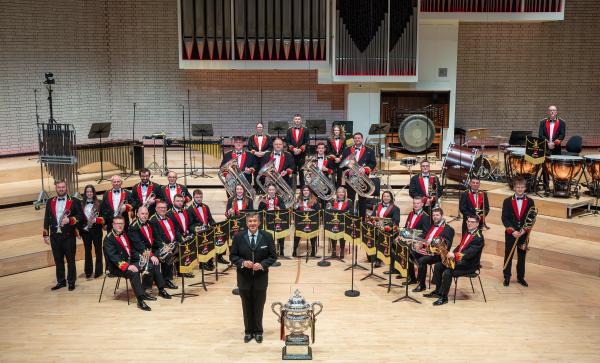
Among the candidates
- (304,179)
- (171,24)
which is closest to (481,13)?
(304,179)

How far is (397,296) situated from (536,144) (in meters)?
3.85

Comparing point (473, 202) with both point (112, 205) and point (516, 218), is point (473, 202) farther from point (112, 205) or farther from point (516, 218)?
point (112, 205)

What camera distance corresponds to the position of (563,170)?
34.7 ft

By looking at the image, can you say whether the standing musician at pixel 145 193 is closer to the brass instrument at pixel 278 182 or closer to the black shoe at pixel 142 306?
the brass instrument at pixel 278 182

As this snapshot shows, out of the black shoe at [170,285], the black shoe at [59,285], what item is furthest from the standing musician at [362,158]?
the black shoe at [59,285]

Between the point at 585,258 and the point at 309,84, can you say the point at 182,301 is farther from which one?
the point at 309,84

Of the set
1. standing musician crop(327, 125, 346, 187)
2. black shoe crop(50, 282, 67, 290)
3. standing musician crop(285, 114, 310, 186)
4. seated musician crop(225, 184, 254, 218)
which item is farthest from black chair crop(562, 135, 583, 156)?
black shoe crop(50, 282, 67, 290)

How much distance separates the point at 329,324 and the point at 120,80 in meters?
9.64

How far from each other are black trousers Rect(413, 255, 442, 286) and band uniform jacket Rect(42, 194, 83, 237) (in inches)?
174

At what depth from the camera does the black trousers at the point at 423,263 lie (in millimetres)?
8578

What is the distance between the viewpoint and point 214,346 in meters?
7.05

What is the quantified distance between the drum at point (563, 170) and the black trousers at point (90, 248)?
22.5 ft

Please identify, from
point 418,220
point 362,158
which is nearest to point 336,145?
point 362,158

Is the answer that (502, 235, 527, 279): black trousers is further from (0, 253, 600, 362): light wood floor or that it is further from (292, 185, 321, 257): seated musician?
(292, 185, 321, 257): seated musician
